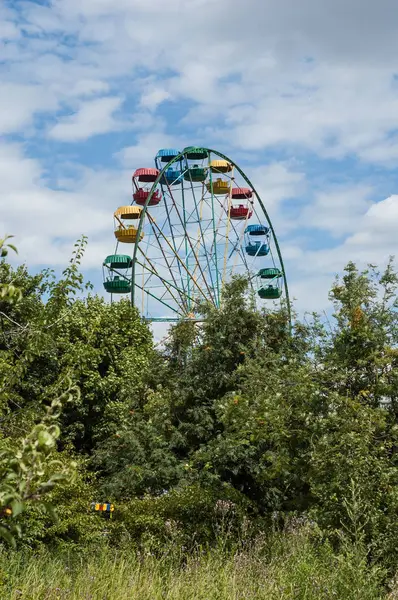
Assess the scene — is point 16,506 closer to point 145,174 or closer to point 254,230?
point 145,174

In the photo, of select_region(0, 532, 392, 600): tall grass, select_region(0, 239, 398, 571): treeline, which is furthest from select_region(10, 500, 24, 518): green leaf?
select_region(0, 532, 392, 600): tall grass

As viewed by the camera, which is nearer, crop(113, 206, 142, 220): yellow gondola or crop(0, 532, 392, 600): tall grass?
crop(0, 532, 392, 600): tall grass

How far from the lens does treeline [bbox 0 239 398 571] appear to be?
25.8 ft

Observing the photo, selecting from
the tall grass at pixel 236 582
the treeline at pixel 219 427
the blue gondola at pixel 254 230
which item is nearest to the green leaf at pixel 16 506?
the treeline at pixel 219 427

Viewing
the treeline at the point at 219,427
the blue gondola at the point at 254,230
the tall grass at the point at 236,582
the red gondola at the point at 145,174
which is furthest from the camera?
the blue gondola at the point at 254,230

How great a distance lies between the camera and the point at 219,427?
1472 centimetres

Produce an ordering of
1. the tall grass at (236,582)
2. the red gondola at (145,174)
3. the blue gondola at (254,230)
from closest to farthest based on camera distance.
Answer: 1. the tall grass at (236,582)
2. the red gondola at (145,174)
3. the blue gondola at (254,230)

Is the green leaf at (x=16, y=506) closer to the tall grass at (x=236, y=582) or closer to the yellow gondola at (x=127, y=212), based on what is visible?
the tall grass at (x=236, y=582)

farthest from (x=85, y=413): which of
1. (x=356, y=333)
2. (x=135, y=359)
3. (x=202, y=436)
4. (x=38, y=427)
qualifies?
(x=38, y=427)

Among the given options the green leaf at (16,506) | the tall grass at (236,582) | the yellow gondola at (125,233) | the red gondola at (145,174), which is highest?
the red gondola at (145,174)

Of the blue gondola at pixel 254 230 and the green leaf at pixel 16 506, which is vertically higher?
the blue gondola at pixel 254 230

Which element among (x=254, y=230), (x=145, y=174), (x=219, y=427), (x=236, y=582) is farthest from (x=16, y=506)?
(x=254, y=230)

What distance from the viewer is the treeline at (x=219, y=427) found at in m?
7.86

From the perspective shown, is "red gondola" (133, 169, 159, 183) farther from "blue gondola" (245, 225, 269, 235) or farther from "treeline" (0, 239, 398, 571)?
"treeline" (0, 239, 398, 571)
